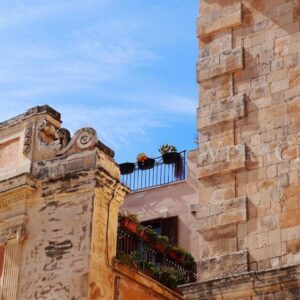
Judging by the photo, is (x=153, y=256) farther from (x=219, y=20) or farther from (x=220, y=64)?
(x=219, y=20)

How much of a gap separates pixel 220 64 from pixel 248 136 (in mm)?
1371

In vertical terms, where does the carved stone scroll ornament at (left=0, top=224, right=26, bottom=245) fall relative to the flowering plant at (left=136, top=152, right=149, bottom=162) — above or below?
below

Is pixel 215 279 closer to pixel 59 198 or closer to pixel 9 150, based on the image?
pixel 59 198

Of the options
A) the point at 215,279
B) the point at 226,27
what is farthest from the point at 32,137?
the point at 215,279

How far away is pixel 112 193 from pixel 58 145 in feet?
4.85

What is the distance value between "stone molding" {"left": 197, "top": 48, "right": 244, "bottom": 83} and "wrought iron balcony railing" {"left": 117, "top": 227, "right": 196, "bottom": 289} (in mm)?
3516

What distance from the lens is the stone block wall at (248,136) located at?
569 inches

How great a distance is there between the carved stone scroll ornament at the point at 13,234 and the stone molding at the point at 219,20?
4.46m

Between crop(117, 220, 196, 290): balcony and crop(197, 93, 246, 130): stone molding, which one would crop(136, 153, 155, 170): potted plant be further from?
crop(197, 93, 246, 130): stone molding

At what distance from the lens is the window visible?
72.1 ft

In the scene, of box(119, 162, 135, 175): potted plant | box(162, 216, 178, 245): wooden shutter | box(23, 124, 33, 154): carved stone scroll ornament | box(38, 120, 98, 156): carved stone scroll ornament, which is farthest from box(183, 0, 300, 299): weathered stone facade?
box(119, 162, 135, 175): potted plant

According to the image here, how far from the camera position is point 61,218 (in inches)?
673

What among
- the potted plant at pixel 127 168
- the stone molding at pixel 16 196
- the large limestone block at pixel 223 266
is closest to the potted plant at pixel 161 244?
the stone molding at pixel 16 196

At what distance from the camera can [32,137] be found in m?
18.4
